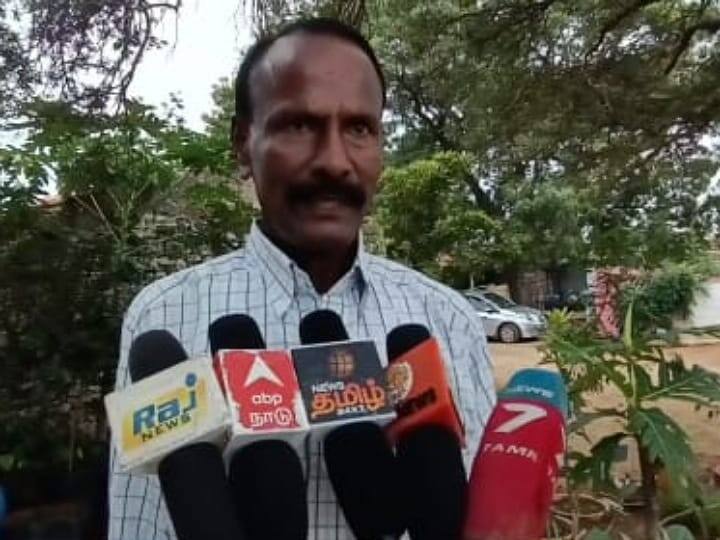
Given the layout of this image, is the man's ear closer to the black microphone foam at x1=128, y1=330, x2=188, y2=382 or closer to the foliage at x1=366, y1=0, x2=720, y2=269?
the black microphone foam at x1=128, y1=330, x2=188, y2=382

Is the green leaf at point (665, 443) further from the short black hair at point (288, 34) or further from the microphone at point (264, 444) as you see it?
the microphone at point (264, 444)

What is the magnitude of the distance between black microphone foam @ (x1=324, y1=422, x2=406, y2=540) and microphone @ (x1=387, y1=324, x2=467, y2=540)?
1 cm

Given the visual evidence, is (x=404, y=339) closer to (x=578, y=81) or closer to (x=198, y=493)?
(x=198, y=493)

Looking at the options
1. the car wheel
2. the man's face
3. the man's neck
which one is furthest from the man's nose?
the car wheel

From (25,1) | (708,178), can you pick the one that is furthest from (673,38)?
(25,1)

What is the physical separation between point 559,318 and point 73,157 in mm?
2417

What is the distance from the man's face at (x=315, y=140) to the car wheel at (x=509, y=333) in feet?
56.5

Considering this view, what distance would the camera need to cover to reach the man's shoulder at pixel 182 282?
1.06m

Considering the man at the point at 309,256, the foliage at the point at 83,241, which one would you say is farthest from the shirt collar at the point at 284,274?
the foliage at the point at 83,241

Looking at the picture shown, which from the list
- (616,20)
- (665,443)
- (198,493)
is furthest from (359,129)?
(616,20)

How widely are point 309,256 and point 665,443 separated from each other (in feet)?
5.76

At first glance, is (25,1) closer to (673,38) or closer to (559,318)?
(559,318)

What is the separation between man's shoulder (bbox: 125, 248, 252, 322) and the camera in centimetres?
→ 106

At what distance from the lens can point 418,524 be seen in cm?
79
